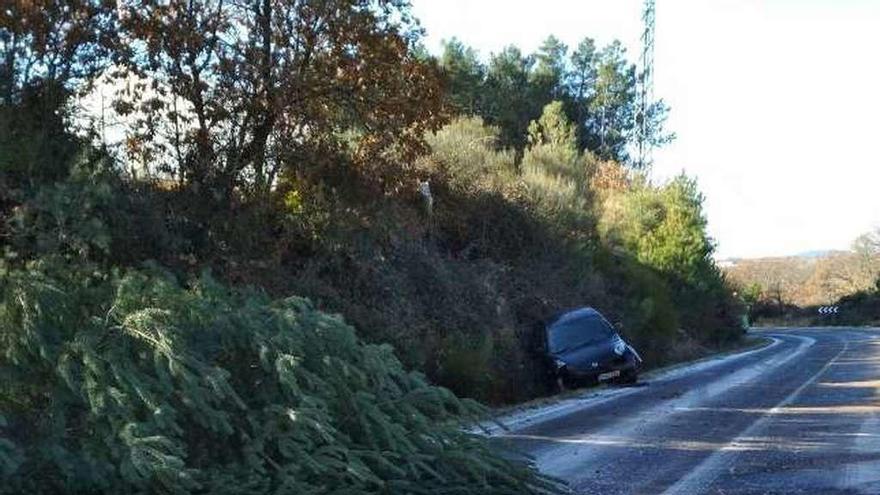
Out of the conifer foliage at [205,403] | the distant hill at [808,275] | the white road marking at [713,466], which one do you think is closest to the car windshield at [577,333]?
the white road marking at [713,466]

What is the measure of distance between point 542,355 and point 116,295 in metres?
16.6

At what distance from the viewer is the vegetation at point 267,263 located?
605 centimetres

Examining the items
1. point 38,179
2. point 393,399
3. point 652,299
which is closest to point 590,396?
point 38,179

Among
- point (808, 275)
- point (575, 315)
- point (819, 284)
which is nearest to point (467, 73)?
point (575, 315)

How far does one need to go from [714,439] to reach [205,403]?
8.20 meters

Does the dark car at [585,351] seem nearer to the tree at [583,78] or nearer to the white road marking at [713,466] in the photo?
the white road marking at [713,466]

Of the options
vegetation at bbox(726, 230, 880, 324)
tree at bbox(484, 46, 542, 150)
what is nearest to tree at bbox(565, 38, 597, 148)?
tree at bbox(484, 46, 542, 150)

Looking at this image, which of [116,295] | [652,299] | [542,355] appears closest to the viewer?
[116,295]

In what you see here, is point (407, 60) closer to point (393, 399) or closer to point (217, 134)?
point (217, 134)

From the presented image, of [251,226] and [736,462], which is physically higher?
[251,226]

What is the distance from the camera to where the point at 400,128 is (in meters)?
15.3

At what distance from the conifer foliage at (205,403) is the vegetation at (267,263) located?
0.02m

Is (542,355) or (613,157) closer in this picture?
(542,355)

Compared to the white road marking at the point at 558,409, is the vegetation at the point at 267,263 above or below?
above
